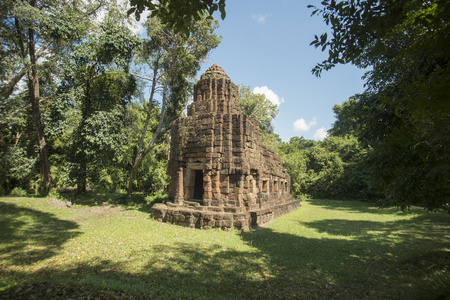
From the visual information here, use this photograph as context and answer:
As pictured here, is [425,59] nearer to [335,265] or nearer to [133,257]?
[335,265]

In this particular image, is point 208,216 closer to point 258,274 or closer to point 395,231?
point 258,274

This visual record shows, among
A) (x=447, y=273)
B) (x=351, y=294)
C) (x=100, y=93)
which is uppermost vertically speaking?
(x=100, y=93)

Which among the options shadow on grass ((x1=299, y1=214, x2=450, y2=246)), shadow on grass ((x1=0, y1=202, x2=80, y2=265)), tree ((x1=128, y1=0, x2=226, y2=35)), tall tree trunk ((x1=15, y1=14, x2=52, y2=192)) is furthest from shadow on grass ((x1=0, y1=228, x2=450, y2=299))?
tall tree trunk ((x1=15, y1=14, x2=52, y2=192))

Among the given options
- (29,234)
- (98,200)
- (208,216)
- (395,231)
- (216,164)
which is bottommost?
(395,231)

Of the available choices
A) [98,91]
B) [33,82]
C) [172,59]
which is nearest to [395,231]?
[172,59]

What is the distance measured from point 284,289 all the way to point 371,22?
16.1 ft

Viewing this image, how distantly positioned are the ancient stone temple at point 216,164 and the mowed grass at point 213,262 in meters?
0.80

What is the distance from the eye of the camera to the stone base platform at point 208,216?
8.88 meters

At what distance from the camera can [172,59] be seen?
16141 millimetres

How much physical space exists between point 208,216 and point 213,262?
3525 mm

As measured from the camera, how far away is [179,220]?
9.73 m

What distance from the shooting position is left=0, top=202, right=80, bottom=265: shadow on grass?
554cm

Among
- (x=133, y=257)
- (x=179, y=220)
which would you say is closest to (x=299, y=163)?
(x=179, y=220)

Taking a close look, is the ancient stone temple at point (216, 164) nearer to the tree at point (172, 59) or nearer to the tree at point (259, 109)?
the tree at point (172, 59)
